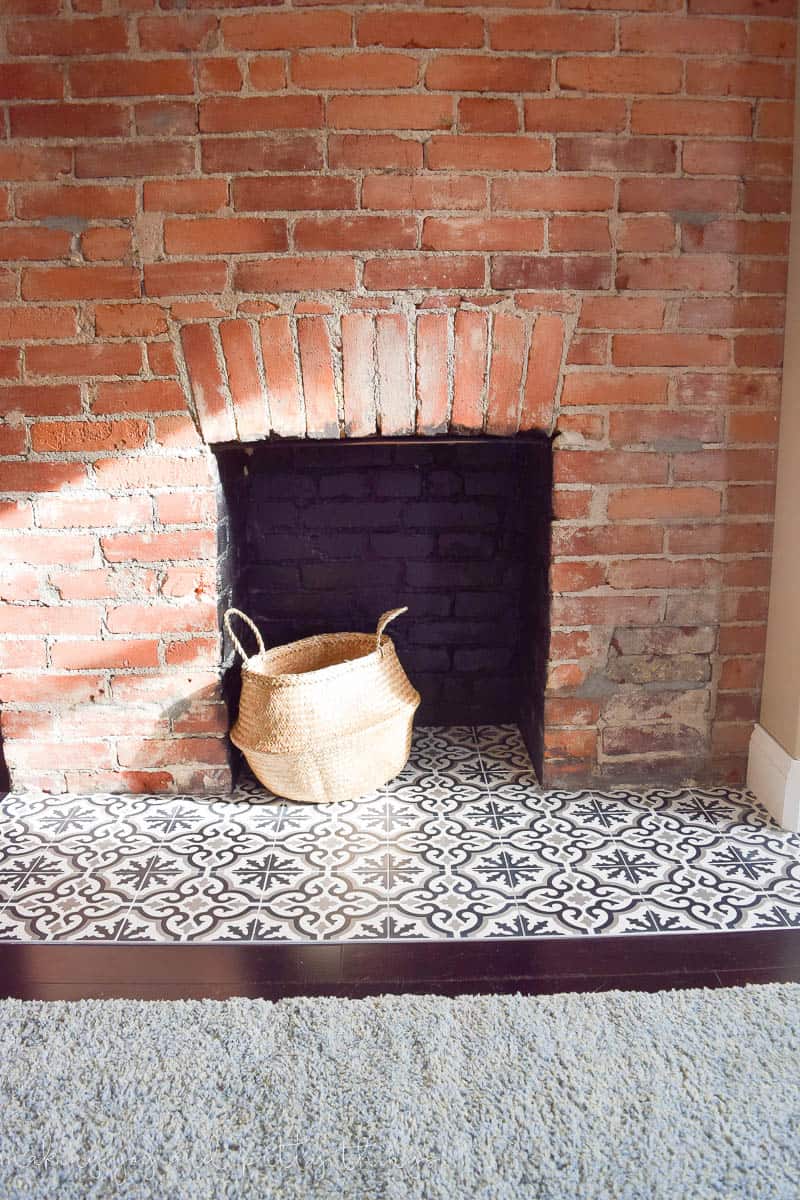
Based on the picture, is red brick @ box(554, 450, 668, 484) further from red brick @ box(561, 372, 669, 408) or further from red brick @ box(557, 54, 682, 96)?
red brick @ box(557, 54, 682, 96)

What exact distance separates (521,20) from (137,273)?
1.08 meters

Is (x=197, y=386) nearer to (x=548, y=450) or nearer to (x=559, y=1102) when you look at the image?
(x=548, y=450)

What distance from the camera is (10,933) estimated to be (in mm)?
1749

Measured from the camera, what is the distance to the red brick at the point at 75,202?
206cm

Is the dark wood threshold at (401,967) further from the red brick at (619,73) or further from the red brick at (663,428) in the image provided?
the red brick at (619,73)

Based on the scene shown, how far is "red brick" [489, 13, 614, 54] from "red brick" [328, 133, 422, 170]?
30cm

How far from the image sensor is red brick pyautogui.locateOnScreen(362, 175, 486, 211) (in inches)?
80.3

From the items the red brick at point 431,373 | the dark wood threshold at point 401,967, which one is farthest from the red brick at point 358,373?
the dark wood threshold at point 401,967

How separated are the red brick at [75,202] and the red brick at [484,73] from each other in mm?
741

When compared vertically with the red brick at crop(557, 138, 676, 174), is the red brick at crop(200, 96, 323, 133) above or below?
above

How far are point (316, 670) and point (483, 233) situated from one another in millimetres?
1201

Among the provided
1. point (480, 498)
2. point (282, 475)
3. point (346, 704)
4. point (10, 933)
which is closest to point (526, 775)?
Answer: point (346, 704)

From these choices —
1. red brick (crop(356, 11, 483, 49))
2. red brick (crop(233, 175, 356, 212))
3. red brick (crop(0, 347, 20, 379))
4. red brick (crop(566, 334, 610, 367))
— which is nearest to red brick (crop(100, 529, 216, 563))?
red brick (crop(0, 347, 20, 379))

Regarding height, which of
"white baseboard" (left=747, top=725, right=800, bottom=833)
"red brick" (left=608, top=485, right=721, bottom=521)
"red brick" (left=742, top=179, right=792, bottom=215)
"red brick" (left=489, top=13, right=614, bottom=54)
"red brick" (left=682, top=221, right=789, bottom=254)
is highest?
"red brick" (left=489, top=13, right=614, bottom=54)
